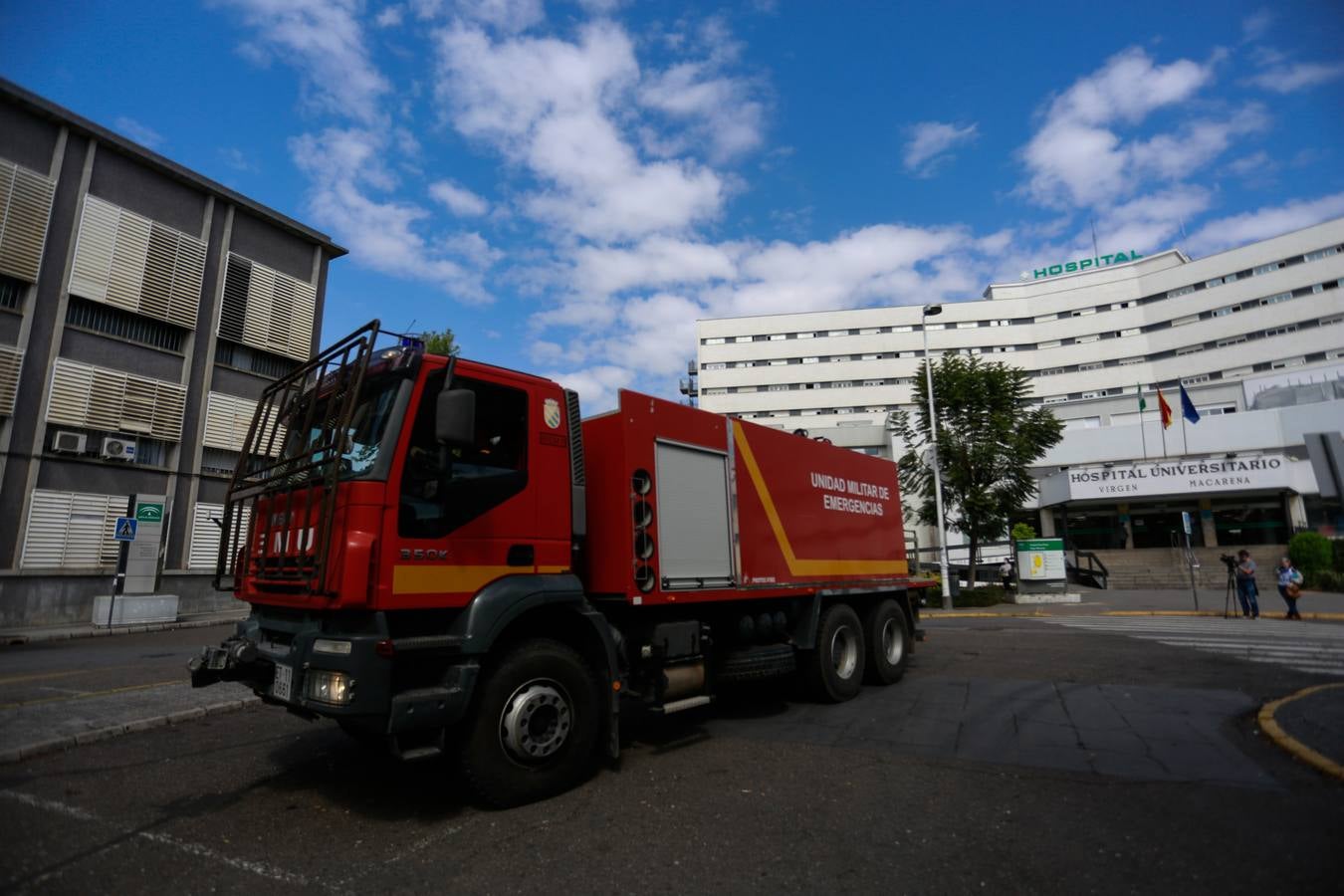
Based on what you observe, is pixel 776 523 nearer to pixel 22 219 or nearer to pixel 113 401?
pixel 113 401

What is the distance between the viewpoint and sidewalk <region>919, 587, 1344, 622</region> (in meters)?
18.0

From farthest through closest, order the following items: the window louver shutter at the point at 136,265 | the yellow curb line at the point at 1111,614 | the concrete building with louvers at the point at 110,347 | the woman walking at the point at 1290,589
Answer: the window louver shutter at the point at 136,265 → the concrete building with louvers at the point at 110,347 → the yellow curb line at the point at 1111,614 → the woman walking at the point at 1290,589

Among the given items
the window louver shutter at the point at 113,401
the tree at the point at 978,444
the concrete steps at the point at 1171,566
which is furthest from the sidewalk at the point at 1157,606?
the window louver shutter at the point at 113,401

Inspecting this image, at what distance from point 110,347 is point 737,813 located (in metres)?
24.0

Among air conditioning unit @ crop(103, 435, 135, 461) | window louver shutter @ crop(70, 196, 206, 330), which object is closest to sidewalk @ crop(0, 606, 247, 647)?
air conditioning unit @ crop(103, 435, 135, 461)

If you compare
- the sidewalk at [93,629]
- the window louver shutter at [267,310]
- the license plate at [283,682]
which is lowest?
the sidewalk at [93,629]

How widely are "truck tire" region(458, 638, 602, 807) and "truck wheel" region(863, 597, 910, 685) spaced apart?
4.74 m

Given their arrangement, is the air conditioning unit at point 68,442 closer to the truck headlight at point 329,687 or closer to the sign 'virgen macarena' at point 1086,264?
the truck headlight at point 329,687

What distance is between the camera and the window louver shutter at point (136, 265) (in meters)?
19.9

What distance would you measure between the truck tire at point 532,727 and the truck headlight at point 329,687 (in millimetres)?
776

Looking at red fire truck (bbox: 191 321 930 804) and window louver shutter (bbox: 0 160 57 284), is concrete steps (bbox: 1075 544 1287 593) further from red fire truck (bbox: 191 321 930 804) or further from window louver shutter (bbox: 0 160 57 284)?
window louver shutter (bbox: 0 160 57 284)

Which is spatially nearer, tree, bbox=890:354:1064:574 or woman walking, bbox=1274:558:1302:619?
woman walking, bbox=1274:558:1302:619

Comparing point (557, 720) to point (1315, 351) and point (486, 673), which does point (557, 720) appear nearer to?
point (486, 673)

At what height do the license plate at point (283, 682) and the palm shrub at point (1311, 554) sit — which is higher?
the palm shrub at point (1311, 554)
